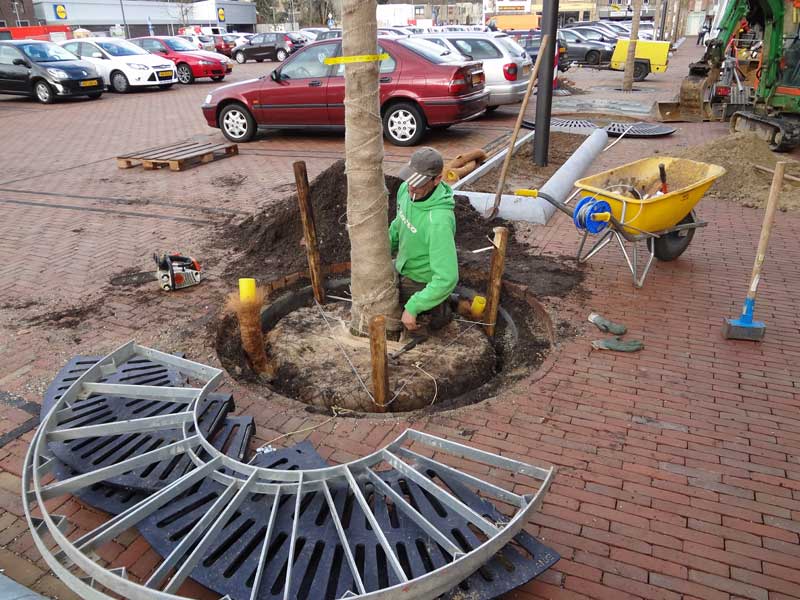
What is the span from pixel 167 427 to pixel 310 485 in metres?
0.92

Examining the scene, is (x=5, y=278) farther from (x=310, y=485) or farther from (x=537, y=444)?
(x=537, y=444)

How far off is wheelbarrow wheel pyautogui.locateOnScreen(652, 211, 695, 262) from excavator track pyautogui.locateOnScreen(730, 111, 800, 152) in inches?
239

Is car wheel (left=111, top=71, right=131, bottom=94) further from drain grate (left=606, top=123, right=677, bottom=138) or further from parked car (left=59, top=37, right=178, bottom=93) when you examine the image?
drain grate (left=606, top=123, right=677, bottom=138)

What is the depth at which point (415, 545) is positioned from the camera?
257 centimetres

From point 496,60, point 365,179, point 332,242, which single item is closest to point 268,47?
point 496,60

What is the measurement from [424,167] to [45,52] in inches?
803

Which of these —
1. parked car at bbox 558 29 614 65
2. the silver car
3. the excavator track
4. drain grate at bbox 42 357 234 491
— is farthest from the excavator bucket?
parked car at bbox 558 29 614 65

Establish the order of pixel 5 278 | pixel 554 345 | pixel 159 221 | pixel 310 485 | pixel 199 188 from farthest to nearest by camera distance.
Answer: pixel 199 188, pixel 159 221, pixel 5 278, pixel 554 345, pixel 310 485

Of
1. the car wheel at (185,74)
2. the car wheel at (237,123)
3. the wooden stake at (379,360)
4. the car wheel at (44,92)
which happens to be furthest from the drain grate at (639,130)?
the car wheel at (185,74)

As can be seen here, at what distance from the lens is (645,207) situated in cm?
527

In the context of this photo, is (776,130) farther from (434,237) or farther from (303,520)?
(303,520)

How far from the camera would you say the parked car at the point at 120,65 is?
67.8 feet

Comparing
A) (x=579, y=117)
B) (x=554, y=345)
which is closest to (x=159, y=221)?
(x=554, y=345)

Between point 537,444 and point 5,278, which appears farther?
point 5,278
